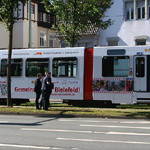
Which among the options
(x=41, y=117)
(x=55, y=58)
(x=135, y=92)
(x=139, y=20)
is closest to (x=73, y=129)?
(x=41, y=117)

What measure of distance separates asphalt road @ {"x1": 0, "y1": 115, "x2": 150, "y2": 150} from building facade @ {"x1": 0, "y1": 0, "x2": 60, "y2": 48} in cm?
2959

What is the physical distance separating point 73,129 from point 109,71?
25.7ft

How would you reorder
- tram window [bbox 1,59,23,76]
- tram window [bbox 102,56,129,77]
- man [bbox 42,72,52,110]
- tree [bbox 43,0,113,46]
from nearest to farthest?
man [bbox 42,72,52,110] < tram window [bbox 102,56,129,77] < tram window [bbox 1,59,23,76] < tree [bbox 43,0,113,46]

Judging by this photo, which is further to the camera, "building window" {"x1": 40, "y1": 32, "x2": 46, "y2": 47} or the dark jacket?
"building window" {"x1": 40, "y1": 32, "x2": 46, "y2": 47}

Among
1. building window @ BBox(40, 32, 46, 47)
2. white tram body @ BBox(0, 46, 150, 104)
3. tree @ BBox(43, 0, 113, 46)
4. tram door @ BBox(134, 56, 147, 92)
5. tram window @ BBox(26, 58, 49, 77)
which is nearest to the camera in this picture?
tram door @ BBox(134, 56, 147, 92)

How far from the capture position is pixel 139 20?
28969 millimetres

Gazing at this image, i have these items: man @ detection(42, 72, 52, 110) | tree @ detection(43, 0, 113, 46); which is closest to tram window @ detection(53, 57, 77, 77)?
man @ detection(42, 72, 52, 110)

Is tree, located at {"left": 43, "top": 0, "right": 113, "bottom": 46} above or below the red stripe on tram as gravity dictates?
above

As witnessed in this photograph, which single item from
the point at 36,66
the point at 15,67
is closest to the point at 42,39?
the point at 15,67

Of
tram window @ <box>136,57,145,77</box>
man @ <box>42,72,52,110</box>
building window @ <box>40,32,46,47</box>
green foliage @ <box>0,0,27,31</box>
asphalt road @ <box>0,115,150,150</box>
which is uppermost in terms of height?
building window @ <box>40,32,46,47</box>

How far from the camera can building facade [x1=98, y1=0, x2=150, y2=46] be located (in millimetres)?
28703

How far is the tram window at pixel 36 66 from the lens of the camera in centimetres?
1956

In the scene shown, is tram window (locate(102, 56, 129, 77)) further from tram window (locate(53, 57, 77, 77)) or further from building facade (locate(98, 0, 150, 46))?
building facade (locate(98, 0, 150, 46))

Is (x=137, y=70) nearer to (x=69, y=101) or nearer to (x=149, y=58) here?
(x=149, y=58)
